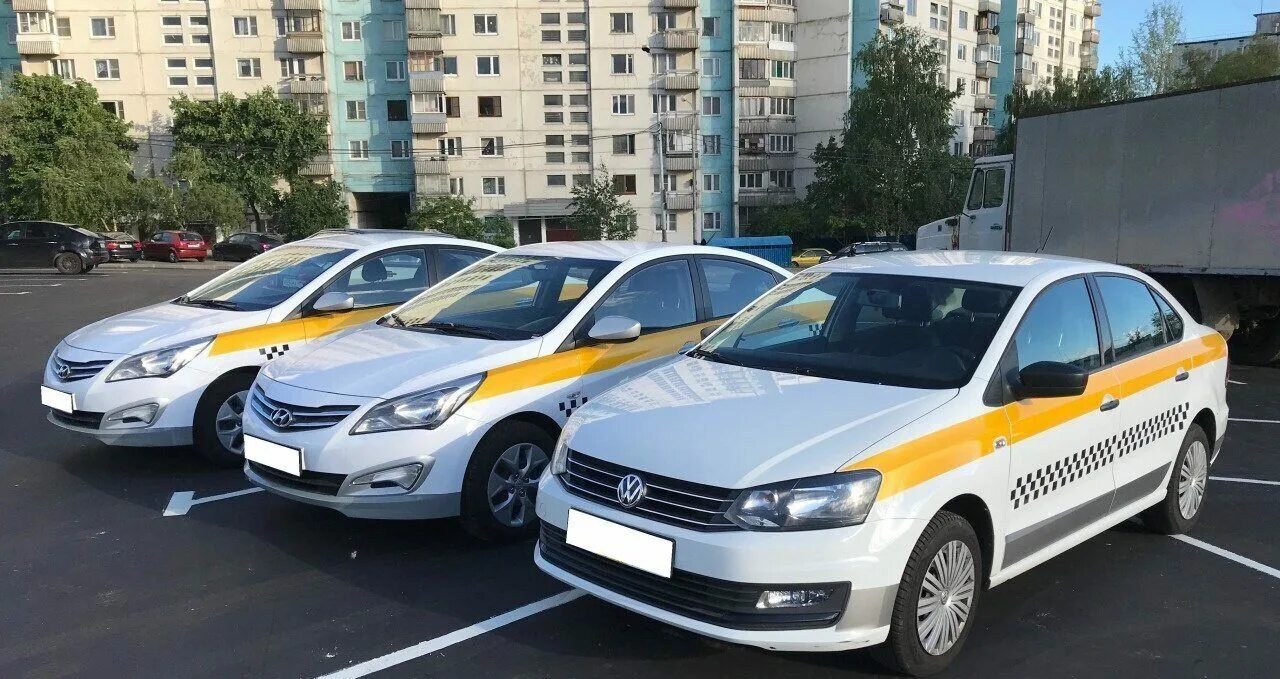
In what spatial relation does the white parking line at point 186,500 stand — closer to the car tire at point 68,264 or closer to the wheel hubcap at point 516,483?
the wheel hubcap at point 516,483

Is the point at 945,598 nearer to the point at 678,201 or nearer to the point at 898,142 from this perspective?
the point at 898,142

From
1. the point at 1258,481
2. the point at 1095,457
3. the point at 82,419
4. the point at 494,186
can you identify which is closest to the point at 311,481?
the point at 82,419

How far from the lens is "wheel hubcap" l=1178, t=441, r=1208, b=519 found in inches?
191

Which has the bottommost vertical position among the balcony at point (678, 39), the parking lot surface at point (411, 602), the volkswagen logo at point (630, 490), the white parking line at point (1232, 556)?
the white parking line at point (1232, 556)

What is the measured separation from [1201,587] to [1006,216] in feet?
33.1

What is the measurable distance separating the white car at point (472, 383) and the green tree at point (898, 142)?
156ft

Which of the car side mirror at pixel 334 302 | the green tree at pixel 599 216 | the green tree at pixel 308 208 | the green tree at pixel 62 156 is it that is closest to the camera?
the car side mirror at pixel 334 302

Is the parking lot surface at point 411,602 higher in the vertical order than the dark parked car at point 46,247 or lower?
lower

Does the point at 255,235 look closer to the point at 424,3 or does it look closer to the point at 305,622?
the point at 424,3

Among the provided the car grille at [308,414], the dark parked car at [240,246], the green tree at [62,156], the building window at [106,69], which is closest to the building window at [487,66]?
the dark parked car at [240,246]

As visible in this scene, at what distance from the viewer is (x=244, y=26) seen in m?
55.2

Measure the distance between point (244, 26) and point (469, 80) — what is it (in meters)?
14.4

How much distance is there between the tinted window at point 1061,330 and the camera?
3889 millimetres

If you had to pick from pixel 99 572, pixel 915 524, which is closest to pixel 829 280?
pixel 915 524
